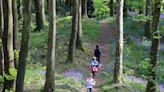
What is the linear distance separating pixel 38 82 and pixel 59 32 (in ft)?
53.3

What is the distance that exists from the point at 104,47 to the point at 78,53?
6158mm

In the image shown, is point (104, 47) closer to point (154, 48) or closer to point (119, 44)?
point (119, 44)

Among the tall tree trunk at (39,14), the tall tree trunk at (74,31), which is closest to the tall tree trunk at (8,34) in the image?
the tall tree trunk at (74,31)

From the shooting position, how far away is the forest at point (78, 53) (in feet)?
53.2

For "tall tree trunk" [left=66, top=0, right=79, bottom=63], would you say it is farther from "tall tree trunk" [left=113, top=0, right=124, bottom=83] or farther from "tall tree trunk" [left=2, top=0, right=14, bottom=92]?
"tall tree trunk" [left=2, top=0, right=14, bottom=92]

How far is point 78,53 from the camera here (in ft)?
93.2

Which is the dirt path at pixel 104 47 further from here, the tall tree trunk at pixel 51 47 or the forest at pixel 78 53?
the tall tree trunk at pixel 51 47

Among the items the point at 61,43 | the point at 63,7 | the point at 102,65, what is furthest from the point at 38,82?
the point at 63,7

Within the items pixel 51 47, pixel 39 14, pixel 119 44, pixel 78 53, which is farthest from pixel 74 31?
pixel 39 14

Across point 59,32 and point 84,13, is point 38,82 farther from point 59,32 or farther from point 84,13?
point 84,13

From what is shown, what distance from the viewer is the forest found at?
16203 millimetres

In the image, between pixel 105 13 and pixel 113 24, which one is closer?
pixel 113 24

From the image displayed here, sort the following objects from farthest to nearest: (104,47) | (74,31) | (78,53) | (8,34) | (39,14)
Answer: (39,14) < (104,47) < (78,53) < (74,31) < (8,34)

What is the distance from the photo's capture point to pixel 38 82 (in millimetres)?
20969
